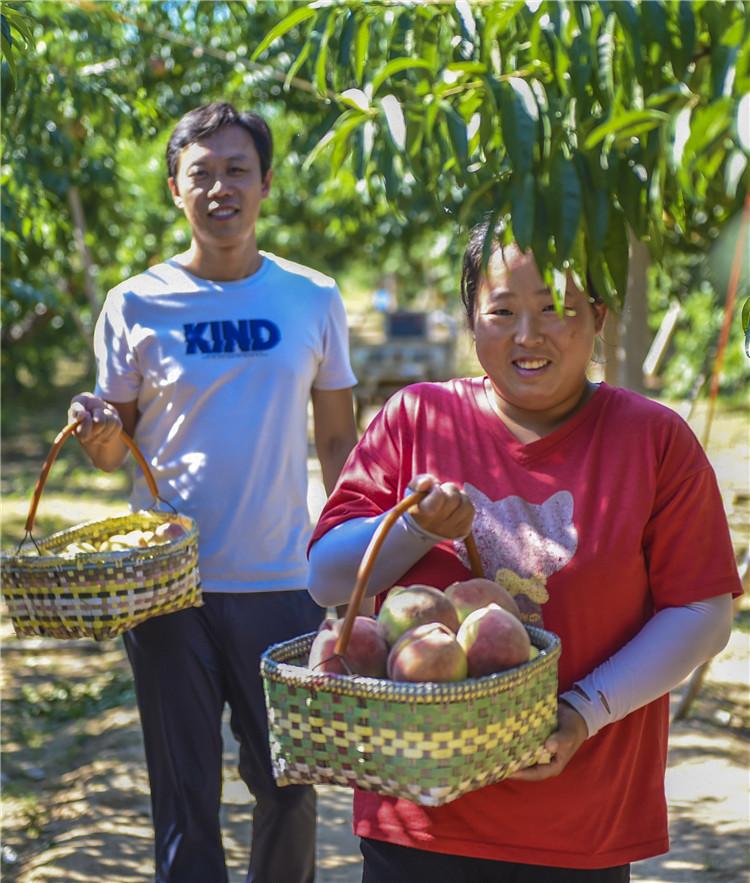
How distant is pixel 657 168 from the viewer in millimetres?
1556

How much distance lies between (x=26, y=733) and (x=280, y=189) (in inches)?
433

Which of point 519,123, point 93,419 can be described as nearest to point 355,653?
point 519,123

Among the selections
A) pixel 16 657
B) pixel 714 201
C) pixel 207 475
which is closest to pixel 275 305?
pixel 207 475

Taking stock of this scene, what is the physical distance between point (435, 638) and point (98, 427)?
1.37 metres

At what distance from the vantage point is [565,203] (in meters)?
1.55

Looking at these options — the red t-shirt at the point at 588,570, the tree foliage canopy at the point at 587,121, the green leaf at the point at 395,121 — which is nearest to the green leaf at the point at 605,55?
the tree foliage canopy at the point at 587,121

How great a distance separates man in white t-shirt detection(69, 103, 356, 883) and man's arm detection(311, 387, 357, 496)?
11 centimetres

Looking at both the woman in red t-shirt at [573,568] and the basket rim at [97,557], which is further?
the basket rim at [97,557]

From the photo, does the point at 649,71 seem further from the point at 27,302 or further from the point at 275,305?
the point at 27,302

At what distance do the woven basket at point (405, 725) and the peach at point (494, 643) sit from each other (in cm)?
3

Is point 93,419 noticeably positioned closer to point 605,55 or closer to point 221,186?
point 221,186

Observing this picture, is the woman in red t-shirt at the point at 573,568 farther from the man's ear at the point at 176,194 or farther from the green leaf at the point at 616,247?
the man's ear at the point at 176,194

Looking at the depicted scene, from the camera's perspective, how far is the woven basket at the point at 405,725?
1791mm

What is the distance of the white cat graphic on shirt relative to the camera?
6.86 ft
